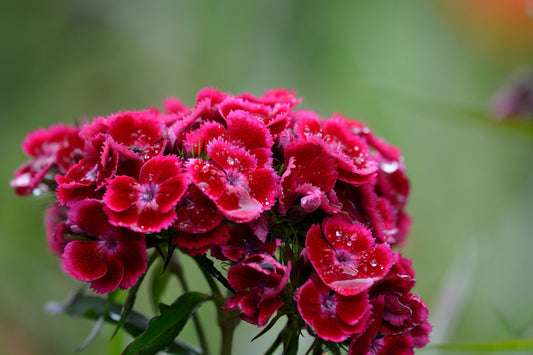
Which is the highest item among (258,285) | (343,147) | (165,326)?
(343,147)

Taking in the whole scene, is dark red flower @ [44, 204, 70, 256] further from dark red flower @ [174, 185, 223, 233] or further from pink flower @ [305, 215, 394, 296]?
pink flower @ [305, 215, 394, 296]

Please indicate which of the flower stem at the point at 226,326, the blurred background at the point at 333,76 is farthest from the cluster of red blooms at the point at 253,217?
the blurred background at the point at 333,76

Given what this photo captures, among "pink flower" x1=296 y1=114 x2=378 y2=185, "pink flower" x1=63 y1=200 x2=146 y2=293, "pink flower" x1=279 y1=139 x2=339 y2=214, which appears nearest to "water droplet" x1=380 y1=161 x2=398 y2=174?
"pink flower" x1=296 y1=114 x2=378 y2=185

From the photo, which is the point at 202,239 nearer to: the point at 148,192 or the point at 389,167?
the point at 148,192

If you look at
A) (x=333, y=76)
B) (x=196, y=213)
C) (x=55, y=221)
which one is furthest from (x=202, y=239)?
(x=333, y=76)

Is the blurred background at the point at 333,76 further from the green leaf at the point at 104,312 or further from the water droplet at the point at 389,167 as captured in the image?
the water droplet at the point at 389,167

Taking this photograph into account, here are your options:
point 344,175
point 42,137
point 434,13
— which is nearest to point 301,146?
point 344,175

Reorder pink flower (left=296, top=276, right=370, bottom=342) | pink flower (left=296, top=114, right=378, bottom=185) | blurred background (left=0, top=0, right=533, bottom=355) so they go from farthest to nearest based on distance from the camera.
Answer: blurred background (left=0, top=0, right=533, bottom=355) < pink flower (left=296, top=114, right=378, bottom=185) < pink flower (left=296, top=276, right=370, bottom=342)
